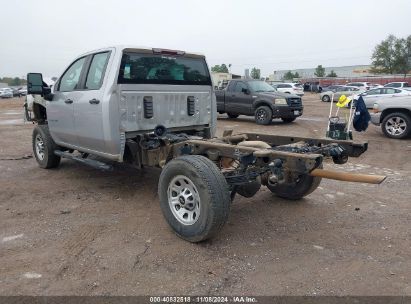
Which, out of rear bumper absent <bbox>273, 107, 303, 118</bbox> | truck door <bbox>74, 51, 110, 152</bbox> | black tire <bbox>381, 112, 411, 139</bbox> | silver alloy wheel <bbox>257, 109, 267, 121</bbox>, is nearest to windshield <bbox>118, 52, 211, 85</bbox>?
truck door <bbox>74, 51, 110, 152</bbox>

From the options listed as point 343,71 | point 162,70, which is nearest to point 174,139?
point 162,70

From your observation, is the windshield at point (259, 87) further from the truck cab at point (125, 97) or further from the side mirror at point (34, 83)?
the side mirror at point (34, 83)

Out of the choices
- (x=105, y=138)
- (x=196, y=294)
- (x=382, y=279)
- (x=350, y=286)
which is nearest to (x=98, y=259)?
(x=196, y=294)

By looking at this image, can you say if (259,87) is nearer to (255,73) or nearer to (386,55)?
(386,55)

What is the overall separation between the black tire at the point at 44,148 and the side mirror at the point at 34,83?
895 mm

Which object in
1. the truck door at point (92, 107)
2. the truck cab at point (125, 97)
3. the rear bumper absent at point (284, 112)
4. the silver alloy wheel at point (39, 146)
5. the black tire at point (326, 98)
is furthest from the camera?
the black tire at point (326, 98)

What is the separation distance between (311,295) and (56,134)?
5.09m

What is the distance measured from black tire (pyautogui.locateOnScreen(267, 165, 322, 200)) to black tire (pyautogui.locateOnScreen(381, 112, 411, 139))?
7.22 m

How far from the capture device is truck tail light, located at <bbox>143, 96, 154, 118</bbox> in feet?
17.2

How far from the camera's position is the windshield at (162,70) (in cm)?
509

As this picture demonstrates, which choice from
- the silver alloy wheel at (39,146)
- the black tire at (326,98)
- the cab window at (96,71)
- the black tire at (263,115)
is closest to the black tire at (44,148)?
the silver alloy wheel at (39,146)

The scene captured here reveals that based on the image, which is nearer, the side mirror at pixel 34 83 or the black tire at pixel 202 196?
the black tire at pixel 202 196

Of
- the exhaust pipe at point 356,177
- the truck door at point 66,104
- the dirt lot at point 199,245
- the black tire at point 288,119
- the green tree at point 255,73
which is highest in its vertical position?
the green tree at point 255,73

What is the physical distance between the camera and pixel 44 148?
278 inches
